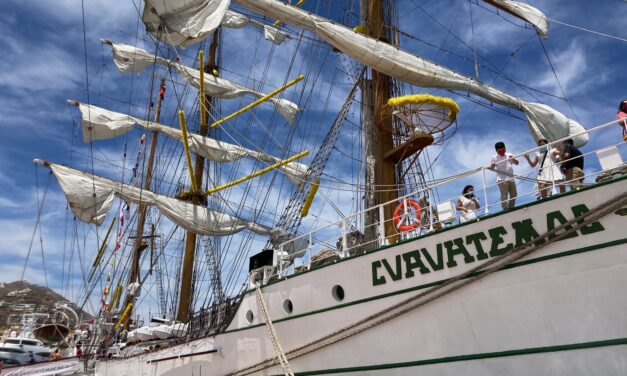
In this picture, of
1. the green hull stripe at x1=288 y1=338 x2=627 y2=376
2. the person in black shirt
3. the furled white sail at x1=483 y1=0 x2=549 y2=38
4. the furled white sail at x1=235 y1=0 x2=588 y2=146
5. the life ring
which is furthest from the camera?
the furled white sail at x1=483 y1=0 x2=549 y2=38

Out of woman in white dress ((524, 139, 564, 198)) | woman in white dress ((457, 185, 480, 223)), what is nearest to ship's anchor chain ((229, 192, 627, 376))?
woman in white dress ((524, 139, 564, 198))

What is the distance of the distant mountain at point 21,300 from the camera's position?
43594 mm

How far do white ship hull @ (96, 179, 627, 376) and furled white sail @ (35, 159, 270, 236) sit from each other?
38.1 ft

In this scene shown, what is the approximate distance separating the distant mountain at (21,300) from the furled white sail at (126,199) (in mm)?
17266

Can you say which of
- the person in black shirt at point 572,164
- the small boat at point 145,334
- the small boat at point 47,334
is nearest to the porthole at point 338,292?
the person in black shirt at point 572,164

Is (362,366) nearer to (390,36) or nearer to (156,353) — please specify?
(156,353)

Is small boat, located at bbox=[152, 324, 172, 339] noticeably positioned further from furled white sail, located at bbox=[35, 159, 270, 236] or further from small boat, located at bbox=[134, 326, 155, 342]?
furled white sail, located at bbox=[35, 159, 270, 236]

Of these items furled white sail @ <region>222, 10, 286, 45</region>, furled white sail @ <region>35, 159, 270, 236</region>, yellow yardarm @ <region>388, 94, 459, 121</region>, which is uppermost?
furled white sail @ <region>222, 10, 286, 45</region>

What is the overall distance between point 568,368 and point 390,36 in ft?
42.2

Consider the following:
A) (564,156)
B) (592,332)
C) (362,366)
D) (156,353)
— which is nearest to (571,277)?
(592,332)

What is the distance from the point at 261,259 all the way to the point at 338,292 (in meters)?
2.89

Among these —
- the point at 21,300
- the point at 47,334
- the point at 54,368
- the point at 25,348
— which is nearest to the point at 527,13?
the point at 54,368

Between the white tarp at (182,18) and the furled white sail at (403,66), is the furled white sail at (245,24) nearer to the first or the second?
the furled white sail at (403,66)

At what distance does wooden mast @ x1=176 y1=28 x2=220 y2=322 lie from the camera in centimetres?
2030
